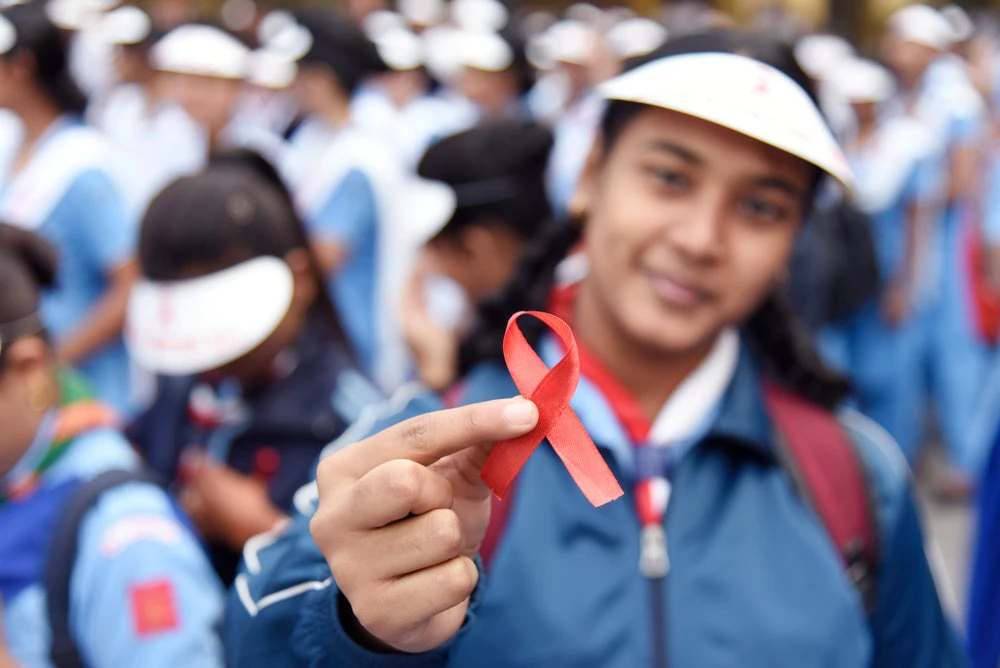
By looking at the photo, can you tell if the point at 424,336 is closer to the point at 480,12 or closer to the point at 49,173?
the point at 49,173

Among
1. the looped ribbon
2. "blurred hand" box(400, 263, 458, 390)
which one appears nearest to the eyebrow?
the looped ribbon

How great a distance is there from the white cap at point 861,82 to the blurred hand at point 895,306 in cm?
169

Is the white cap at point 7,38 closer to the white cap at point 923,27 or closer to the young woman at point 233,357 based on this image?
the young woman at point 233,357

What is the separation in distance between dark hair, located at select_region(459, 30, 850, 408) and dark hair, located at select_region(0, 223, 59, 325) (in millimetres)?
781

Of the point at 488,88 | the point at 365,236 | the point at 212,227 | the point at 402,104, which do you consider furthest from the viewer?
the point at 402,104

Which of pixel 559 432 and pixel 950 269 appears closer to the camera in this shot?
pixel 559 432

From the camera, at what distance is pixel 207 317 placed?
2.22 metres

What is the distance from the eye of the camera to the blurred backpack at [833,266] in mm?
4547

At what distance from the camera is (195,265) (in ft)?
7.50

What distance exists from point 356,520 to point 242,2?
1143cm

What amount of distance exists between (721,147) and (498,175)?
1.59m

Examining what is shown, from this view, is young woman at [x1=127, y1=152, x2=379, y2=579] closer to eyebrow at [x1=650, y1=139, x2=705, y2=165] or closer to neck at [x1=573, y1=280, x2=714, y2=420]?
neck at [x1=573, y1=280, x2=714, y2=420]

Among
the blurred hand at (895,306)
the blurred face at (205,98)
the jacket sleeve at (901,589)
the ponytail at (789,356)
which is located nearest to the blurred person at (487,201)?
the ponytail at (789,356)

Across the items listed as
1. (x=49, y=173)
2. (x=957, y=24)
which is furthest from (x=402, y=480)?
(x=957, y=24)
